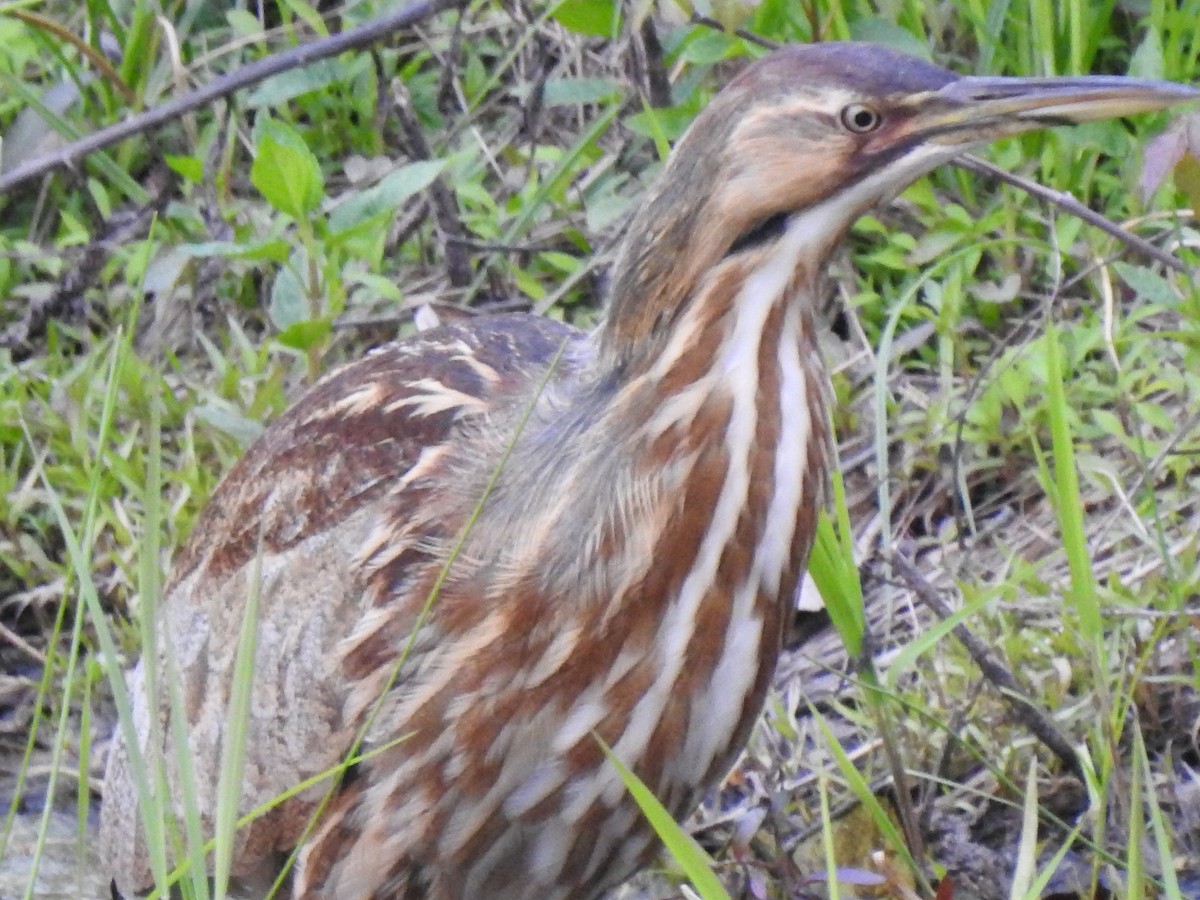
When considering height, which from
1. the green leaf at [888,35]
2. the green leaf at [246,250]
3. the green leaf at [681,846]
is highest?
the green leaf at [888,35]

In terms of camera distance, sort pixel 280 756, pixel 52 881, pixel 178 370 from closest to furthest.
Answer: pixel 280 756
pixel 52 881
pixel 178 370

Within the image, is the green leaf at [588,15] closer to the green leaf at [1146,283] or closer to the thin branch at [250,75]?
the thin branch at [250,75]

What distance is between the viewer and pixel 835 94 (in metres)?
1.80

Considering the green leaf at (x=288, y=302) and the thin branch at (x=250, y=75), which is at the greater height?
the thin branch at (x=250, y=75)

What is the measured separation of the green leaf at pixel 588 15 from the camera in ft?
9.64

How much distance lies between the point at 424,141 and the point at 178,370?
0.55 meters

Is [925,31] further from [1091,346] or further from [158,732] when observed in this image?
[158,732]

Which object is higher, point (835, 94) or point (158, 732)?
point (835, 94)

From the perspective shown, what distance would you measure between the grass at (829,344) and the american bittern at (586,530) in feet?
0.63

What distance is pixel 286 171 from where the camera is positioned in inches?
110

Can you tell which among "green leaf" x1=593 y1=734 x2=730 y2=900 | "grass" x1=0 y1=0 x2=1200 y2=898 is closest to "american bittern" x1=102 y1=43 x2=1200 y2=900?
"grass" x1=0 y1=0 x2=1200 y2=898

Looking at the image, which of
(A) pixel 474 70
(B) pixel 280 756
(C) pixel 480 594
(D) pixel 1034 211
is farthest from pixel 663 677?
A: (A) pixel 474 70

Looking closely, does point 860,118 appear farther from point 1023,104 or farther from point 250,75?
point 250,75

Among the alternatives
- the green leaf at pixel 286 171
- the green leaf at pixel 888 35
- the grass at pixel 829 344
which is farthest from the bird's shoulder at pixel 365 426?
the green leaf at pixel 888 35
